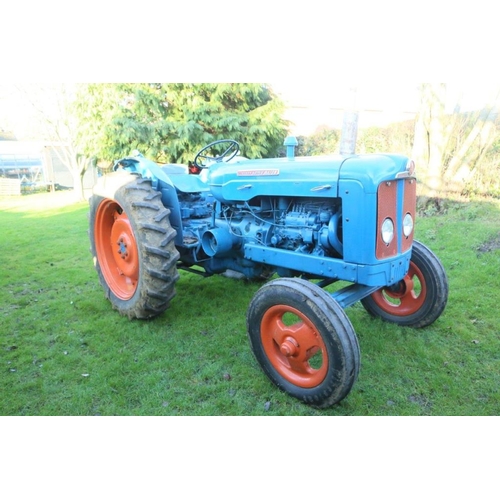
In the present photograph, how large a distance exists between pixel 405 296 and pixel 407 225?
2.54ft

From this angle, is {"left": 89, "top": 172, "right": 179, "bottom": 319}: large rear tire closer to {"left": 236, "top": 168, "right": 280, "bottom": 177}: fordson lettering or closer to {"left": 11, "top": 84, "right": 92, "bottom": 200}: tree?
{"left": 236, "top": 168, "right": 280, "bottom": 177}: fordson lettering

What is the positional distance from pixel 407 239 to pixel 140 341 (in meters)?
2.04

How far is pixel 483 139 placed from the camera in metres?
6.27

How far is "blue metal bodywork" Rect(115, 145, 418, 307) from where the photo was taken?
7.06 feet

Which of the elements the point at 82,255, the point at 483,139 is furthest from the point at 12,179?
the point at 483,139

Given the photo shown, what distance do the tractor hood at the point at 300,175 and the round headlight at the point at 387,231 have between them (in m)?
0.24

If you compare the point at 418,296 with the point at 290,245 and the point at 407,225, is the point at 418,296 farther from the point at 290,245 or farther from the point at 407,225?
the point at 290,245

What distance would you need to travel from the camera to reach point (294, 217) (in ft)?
8.27

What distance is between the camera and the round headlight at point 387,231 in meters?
2.19

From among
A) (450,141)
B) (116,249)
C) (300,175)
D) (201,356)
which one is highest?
(450,141)

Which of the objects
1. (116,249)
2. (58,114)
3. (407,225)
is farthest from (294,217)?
(58,114)

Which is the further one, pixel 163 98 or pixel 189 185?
pixel 163 98

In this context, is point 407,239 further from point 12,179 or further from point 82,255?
point 12,179

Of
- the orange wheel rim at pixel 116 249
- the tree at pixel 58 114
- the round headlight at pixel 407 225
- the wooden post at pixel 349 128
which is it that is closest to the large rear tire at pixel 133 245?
the orange wheel rim at pixel 116 249
